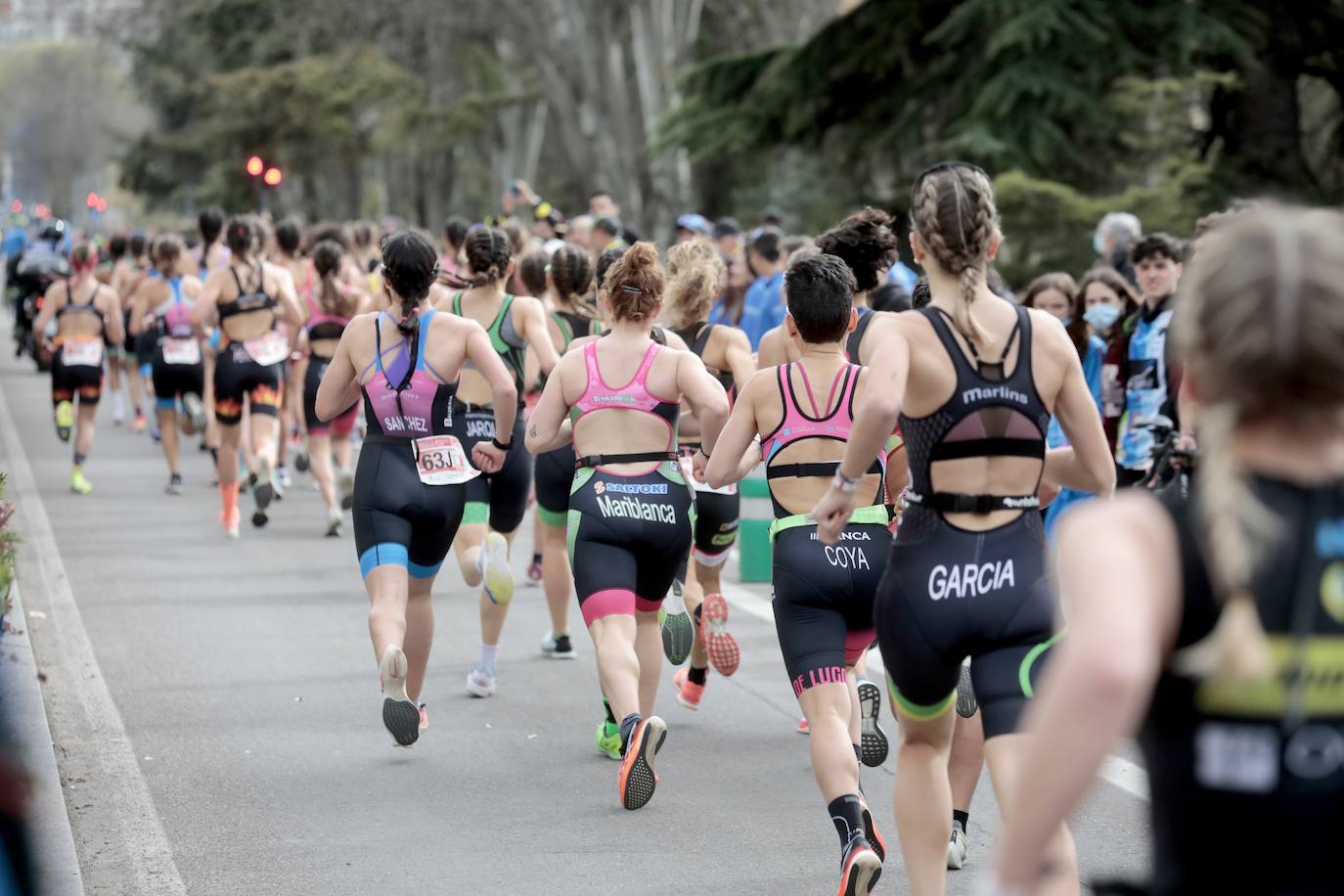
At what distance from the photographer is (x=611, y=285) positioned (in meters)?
6.77

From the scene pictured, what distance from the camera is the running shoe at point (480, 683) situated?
28.2ft

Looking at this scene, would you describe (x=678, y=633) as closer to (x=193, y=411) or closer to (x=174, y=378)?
(x=174, y=378)

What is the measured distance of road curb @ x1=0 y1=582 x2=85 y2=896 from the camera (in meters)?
4.93

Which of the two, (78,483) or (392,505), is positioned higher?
(392,505)

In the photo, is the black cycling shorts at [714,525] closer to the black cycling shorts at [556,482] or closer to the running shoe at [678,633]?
the black cycling shorts at [556,482]

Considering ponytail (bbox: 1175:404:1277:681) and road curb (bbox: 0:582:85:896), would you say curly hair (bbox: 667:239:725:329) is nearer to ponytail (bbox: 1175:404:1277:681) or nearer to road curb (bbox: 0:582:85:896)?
road curb (bbox: 0:582:85:896)

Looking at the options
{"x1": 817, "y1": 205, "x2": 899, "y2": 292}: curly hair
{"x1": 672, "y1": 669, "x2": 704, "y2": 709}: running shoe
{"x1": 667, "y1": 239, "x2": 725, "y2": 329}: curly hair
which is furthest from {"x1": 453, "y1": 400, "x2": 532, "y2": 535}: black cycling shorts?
{"x1": 817, "y1": 205, "x2": 899, "y2": 292}: curly hair

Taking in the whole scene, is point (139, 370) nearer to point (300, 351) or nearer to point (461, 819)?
point (300, 351)

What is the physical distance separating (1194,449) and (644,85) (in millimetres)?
23427

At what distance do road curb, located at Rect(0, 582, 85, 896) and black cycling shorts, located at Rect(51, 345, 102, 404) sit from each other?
→ 22.9 ft

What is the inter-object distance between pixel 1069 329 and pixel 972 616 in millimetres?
5530

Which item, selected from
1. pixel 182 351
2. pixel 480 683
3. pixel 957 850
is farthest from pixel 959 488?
pixel 182 351

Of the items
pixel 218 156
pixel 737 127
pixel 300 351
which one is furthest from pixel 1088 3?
pixel 218 156

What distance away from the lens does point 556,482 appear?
29.8 feet
